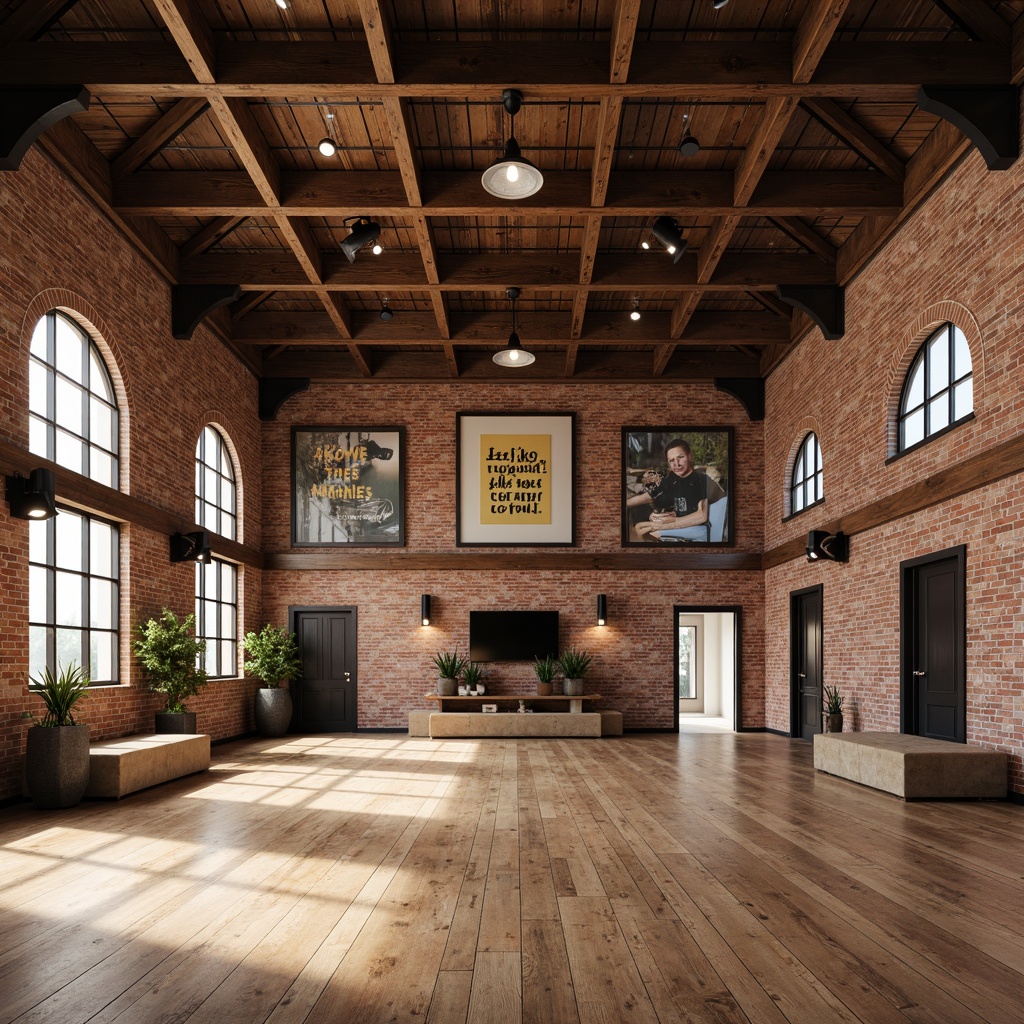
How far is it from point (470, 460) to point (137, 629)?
627cm

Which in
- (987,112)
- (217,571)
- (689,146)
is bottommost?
(217,571)

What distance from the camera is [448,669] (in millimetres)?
13461

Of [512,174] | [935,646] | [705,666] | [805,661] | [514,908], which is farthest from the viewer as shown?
[705,666]

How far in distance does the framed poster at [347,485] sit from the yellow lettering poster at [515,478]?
1304mm

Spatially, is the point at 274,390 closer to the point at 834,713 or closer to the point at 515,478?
the point at 515,478

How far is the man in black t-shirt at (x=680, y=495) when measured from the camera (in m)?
14.1

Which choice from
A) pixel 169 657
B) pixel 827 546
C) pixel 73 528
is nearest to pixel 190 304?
pixel 73 528

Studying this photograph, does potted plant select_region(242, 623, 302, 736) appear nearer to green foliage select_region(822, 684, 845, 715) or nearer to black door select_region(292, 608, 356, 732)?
black door select_region(292, 608, 356, 732)

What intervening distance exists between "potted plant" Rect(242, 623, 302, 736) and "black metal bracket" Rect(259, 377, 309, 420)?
336 centimetres

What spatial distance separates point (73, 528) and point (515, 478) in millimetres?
7186

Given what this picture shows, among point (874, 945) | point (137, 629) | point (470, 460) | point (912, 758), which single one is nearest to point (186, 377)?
point (137, 629)

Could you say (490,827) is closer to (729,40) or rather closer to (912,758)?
(912,758)

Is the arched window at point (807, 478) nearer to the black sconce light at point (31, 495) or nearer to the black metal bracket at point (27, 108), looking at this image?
the black sconce light at point (31, 495)

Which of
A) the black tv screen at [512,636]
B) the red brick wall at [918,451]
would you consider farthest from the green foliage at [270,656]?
the red brick wall at [918,451]
